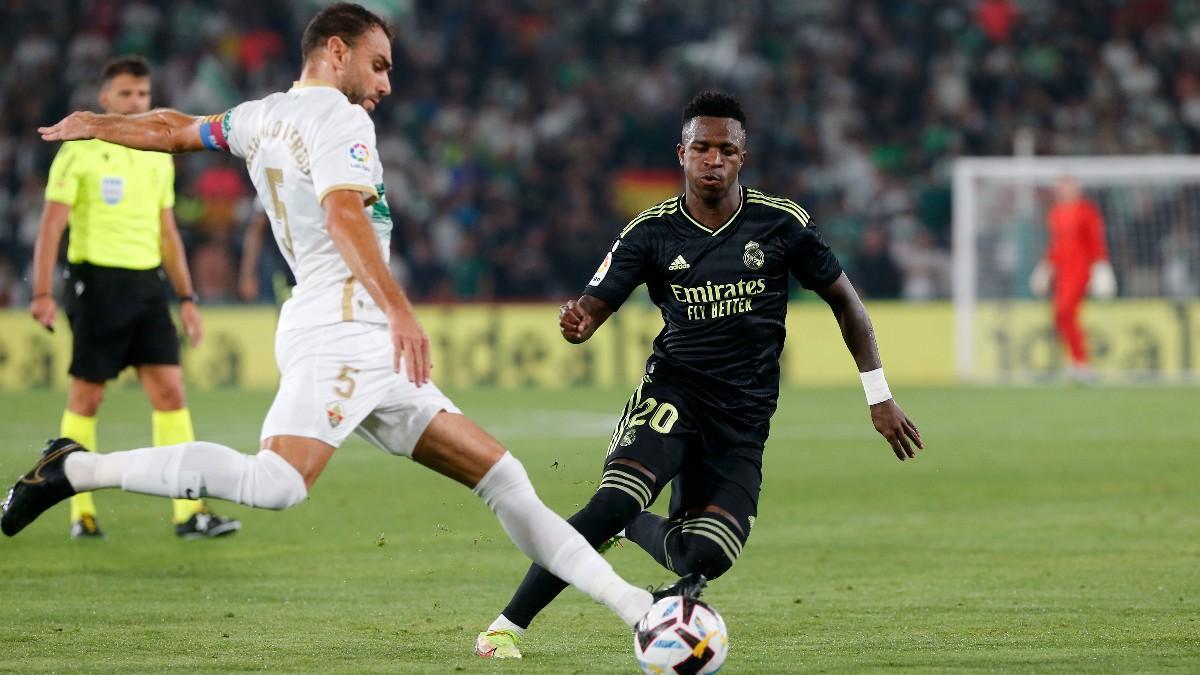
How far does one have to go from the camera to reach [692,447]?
238 inches

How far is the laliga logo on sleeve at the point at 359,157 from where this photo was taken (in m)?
5.25

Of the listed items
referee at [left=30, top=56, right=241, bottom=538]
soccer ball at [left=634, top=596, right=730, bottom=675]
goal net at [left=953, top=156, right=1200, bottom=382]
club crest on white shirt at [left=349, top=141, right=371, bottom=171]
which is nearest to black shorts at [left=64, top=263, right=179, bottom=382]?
referee at [left=30, top=56, right=241, bottom=538]

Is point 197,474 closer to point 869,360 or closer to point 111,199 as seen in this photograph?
point 869,360

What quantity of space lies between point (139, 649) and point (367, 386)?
1314 millimetres

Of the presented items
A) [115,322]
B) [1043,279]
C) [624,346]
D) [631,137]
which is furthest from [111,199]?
[631,137]

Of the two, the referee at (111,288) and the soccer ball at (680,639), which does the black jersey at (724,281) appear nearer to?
the soccer ball at (680,639)

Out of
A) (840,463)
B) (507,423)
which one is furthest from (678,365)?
(507,423)

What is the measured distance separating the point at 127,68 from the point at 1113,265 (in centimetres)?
1686

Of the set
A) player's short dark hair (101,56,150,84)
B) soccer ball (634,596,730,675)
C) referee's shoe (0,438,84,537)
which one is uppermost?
player's short dark hair (101,56,150,84)

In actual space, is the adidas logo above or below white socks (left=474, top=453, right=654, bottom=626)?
above

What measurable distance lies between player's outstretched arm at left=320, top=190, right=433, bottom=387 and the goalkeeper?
1645cm

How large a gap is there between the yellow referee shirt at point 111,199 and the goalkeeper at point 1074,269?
44.4 feet

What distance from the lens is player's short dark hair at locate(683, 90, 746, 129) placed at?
19.8 feet

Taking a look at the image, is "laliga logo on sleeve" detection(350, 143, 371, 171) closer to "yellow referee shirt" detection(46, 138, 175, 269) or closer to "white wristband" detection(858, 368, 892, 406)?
"white wristband" detection(858, 368, 892, 406)
